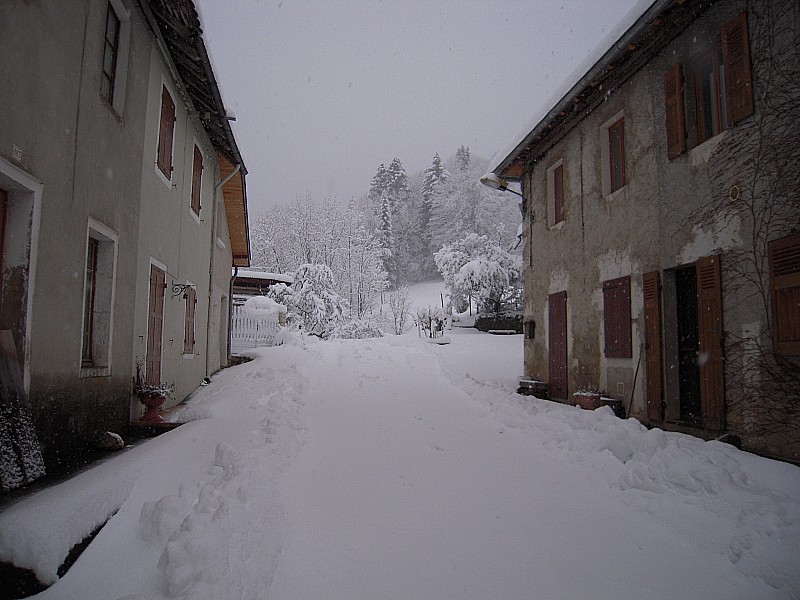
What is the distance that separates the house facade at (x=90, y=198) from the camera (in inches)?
162

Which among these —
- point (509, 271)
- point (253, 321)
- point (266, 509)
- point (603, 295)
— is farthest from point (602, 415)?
point (509, 271)

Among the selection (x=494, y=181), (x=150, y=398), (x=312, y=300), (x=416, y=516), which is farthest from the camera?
(x=312, y=300)

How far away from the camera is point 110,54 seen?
5.87 m

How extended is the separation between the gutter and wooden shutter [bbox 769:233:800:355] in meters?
3.32

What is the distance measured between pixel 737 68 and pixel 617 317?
3.85 metres

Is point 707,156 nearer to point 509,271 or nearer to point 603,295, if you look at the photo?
point 603,295

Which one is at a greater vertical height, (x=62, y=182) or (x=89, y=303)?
(x=62, y=182)

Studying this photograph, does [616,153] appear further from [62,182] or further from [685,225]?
[62,182]

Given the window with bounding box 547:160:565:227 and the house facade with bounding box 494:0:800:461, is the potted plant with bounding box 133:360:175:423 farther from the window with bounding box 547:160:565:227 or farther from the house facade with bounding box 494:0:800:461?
the window with bounding box 547:160:565:227

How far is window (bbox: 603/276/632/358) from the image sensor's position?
26.7 ft

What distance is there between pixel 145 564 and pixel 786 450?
18.2 feet

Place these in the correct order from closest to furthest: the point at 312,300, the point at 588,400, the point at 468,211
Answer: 1. the point at 588,400
2. the point at 312,300
3. the point at 468,211

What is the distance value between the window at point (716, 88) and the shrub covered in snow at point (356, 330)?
2125cm

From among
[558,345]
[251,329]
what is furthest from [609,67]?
[251,329]
